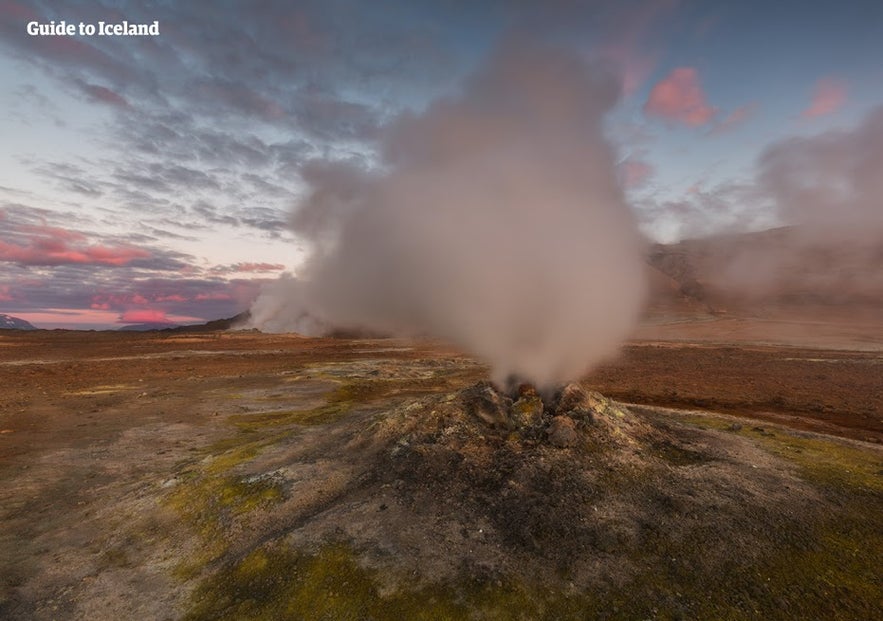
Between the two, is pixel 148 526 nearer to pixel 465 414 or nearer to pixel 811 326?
pixel 465 414

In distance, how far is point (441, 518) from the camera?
9.45 meters

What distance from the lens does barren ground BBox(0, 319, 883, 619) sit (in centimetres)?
722

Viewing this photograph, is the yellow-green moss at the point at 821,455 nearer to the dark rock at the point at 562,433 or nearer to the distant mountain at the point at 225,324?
the dark rock at the point at 562,433

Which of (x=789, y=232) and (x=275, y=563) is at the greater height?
(x=789, y=232)

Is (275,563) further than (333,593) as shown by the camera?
Yes

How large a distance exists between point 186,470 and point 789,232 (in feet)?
688

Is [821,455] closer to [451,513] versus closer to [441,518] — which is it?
[451,513]

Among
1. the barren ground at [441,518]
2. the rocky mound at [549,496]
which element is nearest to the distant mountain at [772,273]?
the barren ground at [441,518]

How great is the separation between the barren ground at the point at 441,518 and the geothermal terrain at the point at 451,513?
0.17 ft

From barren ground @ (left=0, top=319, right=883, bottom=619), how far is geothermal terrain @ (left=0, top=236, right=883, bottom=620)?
0.05 metres

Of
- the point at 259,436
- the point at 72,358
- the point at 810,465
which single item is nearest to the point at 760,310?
the point at 810,465

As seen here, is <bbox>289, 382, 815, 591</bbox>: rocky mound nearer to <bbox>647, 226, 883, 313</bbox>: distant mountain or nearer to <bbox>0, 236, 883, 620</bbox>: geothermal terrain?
<bbox>0, 236, 883, 620</bbox>: geothermal terrain

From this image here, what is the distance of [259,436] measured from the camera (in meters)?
17.4

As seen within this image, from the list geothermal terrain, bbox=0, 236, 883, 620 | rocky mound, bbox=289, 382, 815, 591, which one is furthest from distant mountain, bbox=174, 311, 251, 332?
rocky mound, bbox=289, 382, 815, 591
